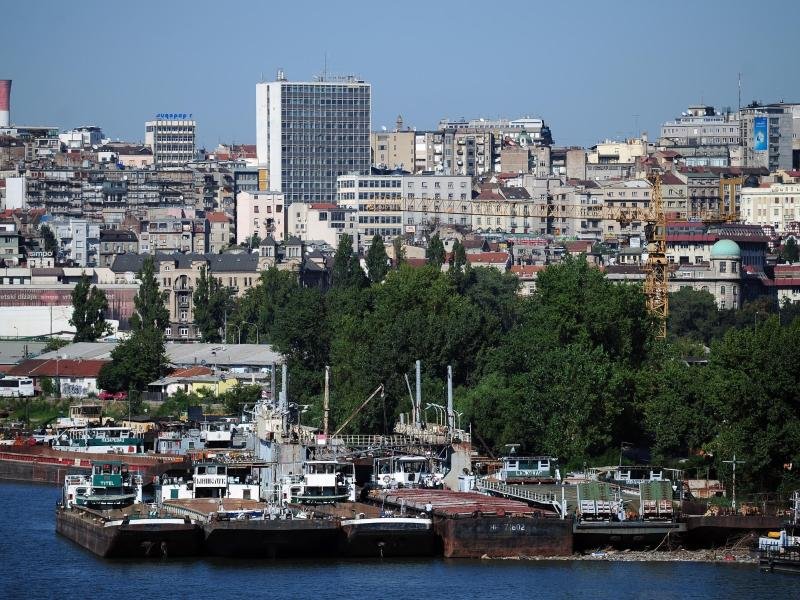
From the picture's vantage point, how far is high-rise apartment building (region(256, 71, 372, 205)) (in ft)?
632

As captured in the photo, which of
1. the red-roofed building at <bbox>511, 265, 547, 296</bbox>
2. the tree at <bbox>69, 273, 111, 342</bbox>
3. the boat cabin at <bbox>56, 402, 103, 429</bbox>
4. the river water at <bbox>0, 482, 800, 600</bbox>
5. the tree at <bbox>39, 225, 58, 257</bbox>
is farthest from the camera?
the tree at <bbox>39, 225, 58, 257</bbox>

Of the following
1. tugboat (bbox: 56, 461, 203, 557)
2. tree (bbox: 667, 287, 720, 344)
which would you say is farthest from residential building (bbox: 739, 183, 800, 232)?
tugboat (bbox: 56, 461, 203, 557)

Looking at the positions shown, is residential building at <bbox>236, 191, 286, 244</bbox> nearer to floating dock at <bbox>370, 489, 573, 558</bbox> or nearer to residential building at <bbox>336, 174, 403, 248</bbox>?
residential building at <bbox>336, 174, 403, 248</bbox>

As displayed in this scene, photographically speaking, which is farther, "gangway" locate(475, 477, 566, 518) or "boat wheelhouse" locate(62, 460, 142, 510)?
"boat wheelhouse" locate(62, 460, 142, 510)

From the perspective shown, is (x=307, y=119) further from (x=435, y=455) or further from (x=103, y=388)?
(x=435, y=455)

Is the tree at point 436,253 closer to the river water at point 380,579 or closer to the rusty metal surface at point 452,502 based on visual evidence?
the rusty metal surface at point 452,502

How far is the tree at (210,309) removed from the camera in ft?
379

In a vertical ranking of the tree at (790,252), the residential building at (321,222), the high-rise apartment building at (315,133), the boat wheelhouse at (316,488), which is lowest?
the boat wheelhouse at (316,488)

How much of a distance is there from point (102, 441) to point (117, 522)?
22459 mm

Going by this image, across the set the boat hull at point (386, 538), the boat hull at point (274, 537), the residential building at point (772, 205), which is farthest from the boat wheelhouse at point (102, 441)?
the residential building at point (772, 205)

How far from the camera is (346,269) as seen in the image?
11800 cm

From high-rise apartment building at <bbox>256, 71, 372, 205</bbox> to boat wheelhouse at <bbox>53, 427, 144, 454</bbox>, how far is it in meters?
116

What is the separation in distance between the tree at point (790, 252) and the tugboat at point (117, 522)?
100502 millimetres

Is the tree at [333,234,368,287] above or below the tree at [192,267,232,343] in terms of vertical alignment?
above
